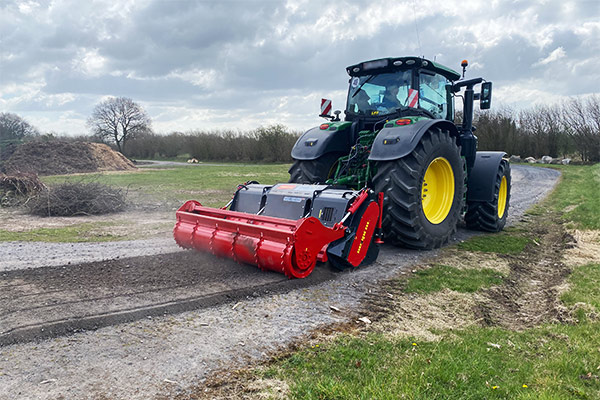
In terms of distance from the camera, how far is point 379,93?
689 centimetres

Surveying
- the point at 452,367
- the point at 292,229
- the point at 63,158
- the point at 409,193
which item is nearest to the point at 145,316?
the point at 292,229

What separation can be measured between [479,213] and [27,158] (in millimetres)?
28116

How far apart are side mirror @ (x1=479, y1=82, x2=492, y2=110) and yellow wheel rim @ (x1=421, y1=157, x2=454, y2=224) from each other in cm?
169

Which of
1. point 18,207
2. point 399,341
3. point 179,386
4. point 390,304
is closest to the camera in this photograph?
point 179,386

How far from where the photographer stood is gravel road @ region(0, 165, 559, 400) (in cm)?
276

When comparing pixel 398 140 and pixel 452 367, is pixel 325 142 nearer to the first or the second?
pixel 398 140

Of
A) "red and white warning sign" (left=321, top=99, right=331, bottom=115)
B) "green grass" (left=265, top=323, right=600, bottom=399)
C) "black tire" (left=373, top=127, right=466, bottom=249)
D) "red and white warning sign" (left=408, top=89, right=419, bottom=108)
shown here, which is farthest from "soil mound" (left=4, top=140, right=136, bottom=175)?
"green grass" (left=265, top=323, right=600, bottom=399)

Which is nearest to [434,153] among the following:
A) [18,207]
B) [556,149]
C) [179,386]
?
[179,386]

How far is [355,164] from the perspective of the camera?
6621 millimetres

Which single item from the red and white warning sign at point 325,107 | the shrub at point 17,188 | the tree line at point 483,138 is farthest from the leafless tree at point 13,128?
the red and white warning sign at point 325,107

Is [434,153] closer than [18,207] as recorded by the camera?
Yes

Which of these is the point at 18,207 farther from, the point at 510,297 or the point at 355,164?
the point at 510,297

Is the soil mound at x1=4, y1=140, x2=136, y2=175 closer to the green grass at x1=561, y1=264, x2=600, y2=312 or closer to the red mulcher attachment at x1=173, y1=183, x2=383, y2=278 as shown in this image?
the red mulcher attachment at x1=173, y1=183, x2=383, y2=278

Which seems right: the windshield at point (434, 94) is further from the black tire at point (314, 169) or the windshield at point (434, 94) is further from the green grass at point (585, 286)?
the green grass at point (585, 286)
